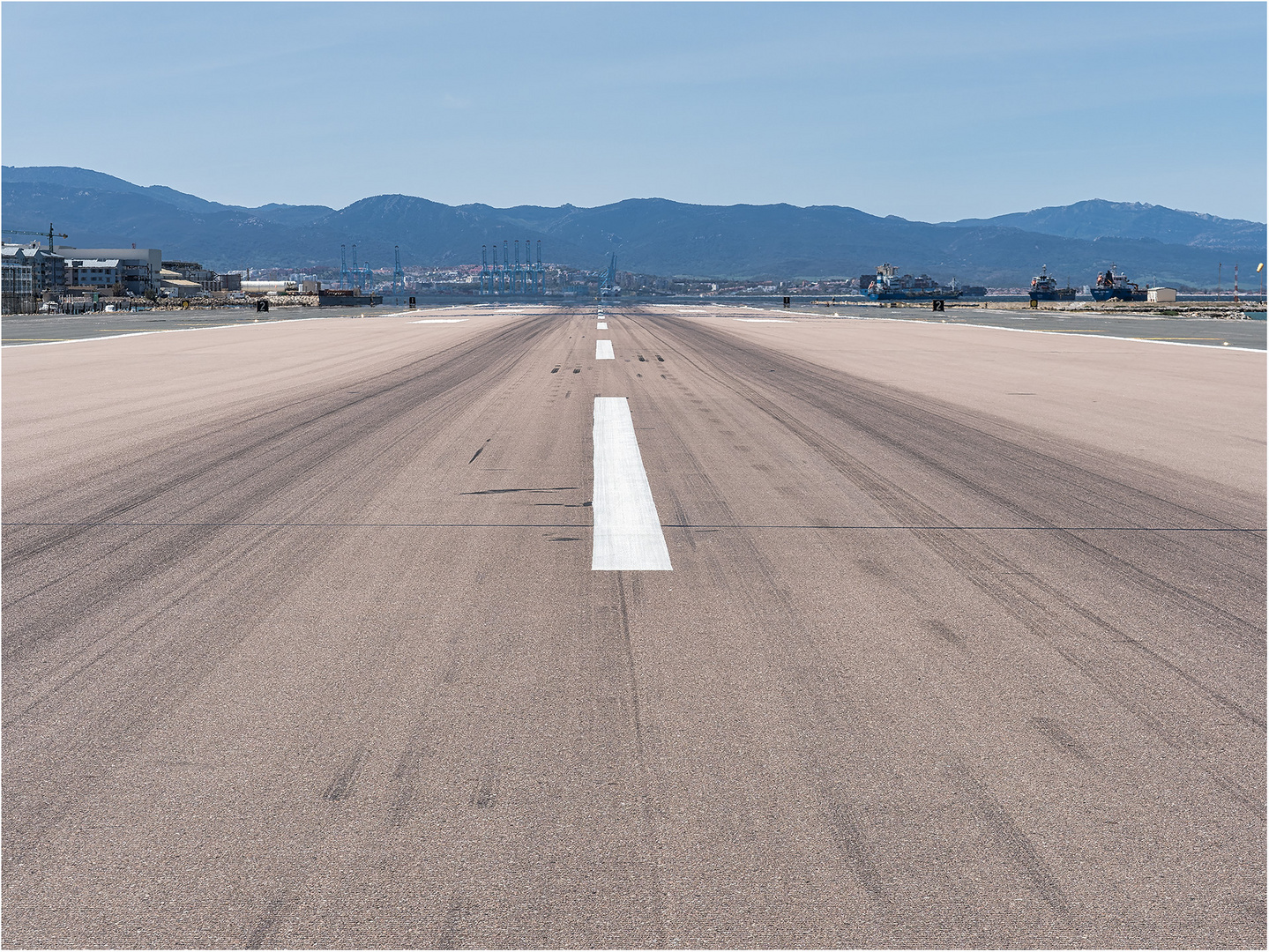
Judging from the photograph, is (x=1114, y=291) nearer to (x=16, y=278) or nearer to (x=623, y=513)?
(x=16, y=278)

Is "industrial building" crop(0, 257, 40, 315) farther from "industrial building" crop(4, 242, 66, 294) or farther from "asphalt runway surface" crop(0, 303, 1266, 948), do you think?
"asphalt runway surface" crop(0, 303, 1266, 948)

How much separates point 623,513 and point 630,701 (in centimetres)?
364

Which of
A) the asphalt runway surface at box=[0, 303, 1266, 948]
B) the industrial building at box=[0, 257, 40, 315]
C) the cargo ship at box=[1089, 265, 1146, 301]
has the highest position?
the cargo ship at box=[1089, 265, 1146, 301]

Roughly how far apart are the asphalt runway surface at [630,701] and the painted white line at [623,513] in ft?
0.20

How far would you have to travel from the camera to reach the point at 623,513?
7.61 metres

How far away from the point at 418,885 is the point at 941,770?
1765mm

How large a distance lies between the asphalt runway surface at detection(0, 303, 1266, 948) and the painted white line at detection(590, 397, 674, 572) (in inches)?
2.4

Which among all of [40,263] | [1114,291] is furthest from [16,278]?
[1114,291]

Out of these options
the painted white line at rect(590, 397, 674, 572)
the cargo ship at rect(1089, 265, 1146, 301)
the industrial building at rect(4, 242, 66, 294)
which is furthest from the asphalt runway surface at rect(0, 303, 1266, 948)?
the industrial building at rect(4, 242, 66, 294)

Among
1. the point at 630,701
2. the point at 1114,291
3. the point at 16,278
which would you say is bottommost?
the point at 630,701

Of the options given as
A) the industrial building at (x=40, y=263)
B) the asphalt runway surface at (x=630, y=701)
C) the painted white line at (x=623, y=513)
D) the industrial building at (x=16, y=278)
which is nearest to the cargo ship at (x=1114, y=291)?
the industrial building at (x=16, y=278)

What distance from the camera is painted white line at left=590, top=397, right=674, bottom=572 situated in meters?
6.25

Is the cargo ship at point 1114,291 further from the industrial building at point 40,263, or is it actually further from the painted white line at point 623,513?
the industrial building at point 40,263

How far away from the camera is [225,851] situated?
2918 millimetres
